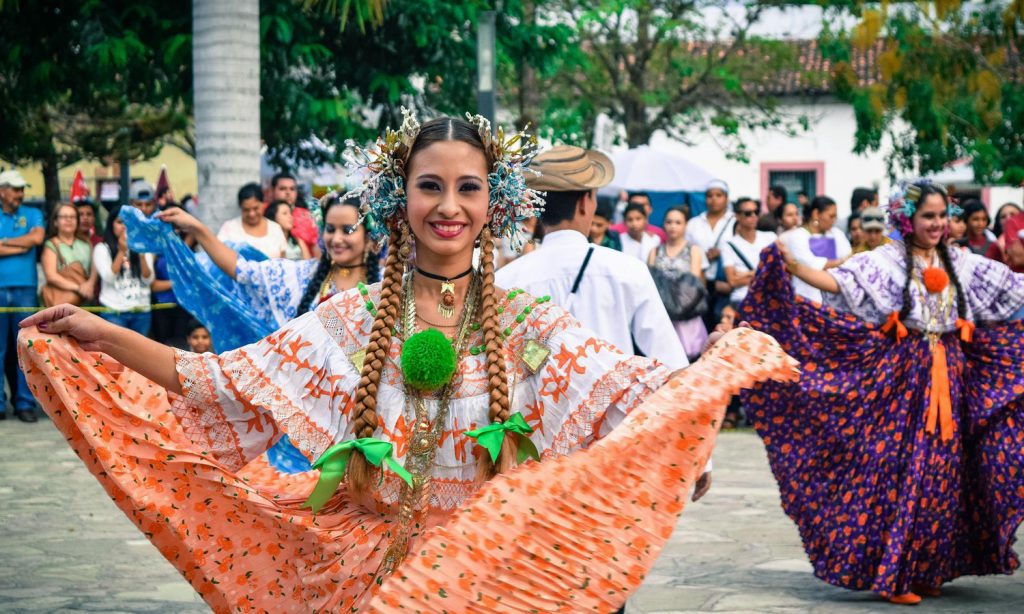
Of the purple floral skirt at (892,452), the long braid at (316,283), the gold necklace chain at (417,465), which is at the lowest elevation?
the purple floral skirt at (892,452)

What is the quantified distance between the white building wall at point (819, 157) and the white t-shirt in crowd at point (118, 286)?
998 inches

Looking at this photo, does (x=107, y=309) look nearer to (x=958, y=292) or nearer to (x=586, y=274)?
(x=958, y=292)

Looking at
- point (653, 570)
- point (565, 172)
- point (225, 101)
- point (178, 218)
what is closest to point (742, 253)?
point (225, 101)

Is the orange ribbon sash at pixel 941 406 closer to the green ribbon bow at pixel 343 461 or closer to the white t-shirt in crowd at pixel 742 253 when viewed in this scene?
the green ribbon bow at pixel 343 461

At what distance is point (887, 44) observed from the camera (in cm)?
1800

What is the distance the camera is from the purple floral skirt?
6.75 m

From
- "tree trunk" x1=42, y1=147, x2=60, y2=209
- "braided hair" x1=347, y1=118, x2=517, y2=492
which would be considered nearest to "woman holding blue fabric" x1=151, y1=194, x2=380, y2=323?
"braided hair" x1=347, y1=118, x2=517, y2=492

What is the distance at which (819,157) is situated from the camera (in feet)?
124

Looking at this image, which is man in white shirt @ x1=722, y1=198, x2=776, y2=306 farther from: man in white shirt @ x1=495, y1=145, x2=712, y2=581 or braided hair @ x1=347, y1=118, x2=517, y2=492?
braided hair @ x1=347, y1=118, x2=517, y2=492

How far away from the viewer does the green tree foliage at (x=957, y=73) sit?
648 inches

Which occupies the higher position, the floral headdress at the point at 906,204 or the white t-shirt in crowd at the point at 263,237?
the floral headdress at the point at 906,204

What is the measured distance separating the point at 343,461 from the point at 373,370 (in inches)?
9.4

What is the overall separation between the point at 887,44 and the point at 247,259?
1214 cm

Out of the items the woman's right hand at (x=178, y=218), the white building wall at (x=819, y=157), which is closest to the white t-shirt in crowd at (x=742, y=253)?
the woman's right hand at (x=178, y=218)
